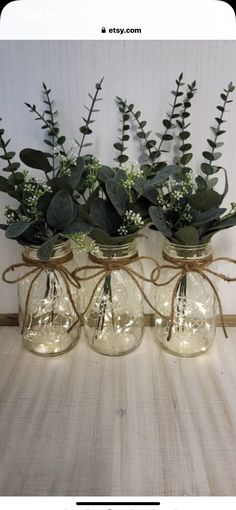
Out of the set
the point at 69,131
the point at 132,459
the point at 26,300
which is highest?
the point at 69,131

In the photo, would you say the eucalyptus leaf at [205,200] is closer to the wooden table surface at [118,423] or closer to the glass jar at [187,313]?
the glass jar at [187,313]

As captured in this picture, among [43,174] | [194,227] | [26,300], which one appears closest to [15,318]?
[26,300]

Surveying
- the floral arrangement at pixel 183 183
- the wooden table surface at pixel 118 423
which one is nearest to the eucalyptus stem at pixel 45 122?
the floral arrangement at pixel 183 183

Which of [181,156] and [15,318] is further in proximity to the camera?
[15,318]

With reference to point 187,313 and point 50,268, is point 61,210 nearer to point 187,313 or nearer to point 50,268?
point 50,268

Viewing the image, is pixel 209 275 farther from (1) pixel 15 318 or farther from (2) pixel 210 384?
(1) pixel 15 318

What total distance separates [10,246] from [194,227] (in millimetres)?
323

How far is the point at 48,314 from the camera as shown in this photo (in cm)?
67

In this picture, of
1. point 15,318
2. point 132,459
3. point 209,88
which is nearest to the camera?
point 132,459

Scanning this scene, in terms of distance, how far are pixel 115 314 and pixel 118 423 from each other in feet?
0.65

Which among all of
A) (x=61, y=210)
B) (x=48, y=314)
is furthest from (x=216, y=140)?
(x=48, y=314)

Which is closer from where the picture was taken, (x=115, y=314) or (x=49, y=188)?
(x=49, y=188)

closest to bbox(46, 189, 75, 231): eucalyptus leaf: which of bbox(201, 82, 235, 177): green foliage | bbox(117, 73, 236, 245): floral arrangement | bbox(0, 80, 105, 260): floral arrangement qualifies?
bbox(0, 80, 105, 260): floral arrangement

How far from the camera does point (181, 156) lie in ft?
2.03
